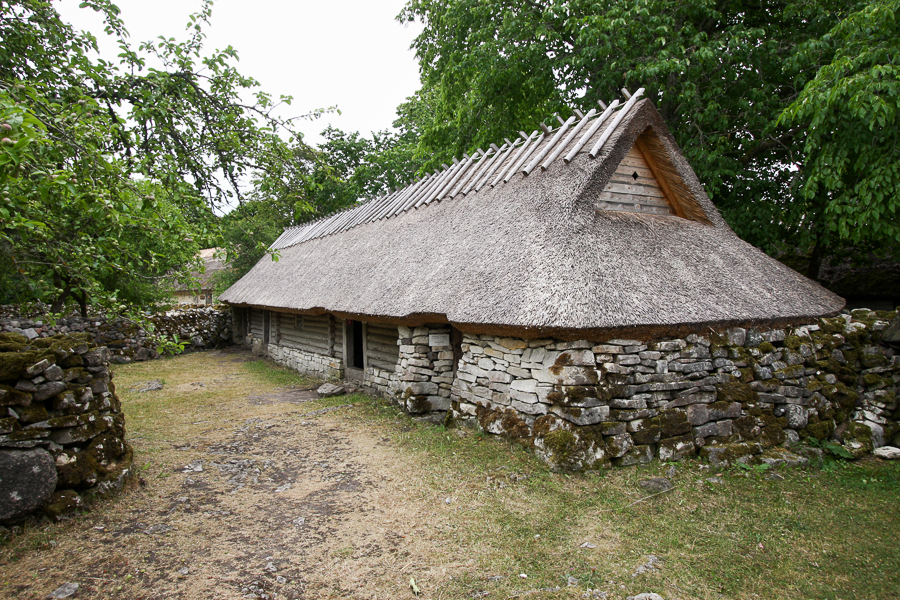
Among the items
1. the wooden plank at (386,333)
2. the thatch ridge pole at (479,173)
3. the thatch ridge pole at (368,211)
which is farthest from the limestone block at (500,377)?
the thatch ridge pole at (368,211)

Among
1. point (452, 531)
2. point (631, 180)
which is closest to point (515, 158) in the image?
point (631, 180)

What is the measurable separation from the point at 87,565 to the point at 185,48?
490 centimetres

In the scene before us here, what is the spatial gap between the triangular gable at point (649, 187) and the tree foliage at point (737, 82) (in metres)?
2.30

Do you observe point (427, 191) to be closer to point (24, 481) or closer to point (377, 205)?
point (377, 205)

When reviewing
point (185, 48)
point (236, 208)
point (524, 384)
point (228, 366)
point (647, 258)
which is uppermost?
point (185, 48)

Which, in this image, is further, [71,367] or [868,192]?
[868,192]

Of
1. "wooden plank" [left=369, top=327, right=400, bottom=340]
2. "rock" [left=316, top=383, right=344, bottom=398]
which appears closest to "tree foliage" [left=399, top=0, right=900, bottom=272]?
"wooden plank" [left=369, top=327, right=400, bottom=340]

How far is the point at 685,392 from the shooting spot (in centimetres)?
626

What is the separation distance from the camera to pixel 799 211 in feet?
34.9

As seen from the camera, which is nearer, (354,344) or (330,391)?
(330,391)

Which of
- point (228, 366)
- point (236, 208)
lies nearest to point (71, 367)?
point (236, 208)

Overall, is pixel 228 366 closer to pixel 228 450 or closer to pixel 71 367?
pixel 228 450

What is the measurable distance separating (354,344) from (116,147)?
769 cm

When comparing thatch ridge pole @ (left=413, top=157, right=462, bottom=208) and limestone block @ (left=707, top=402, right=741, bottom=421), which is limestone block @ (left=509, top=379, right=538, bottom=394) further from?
thatch ridge pole @ (left=413, top=157, right=462, bottom=208)
